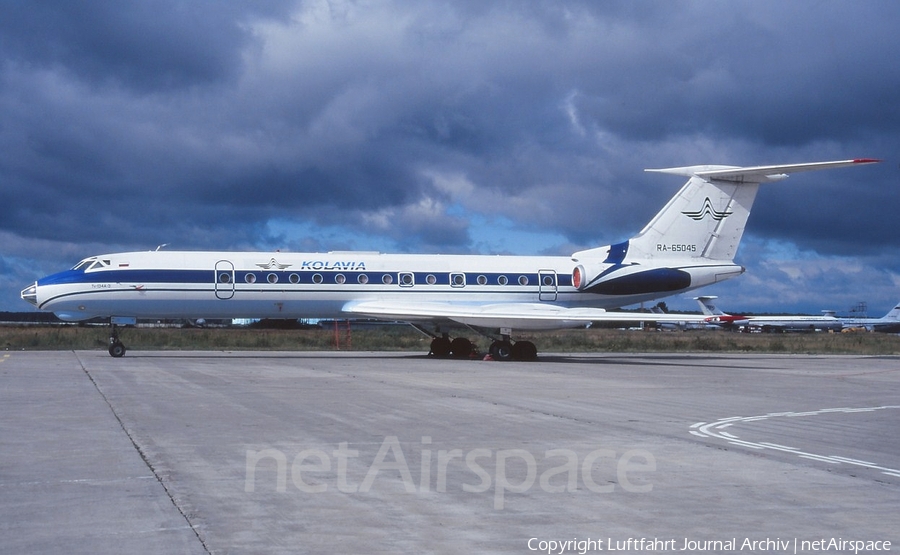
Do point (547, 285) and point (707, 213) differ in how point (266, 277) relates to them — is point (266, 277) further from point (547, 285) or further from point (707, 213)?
point (707, 213)

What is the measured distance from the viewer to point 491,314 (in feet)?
92.7

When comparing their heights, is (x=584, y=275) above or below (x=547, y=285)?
above

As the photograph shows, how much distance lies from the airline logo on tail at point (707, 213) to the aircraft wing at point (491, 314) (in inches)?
219

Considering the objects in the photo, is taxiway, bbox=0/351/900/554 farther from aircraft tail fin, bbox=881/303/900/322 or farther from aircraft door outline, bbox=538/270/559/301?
aircraft tail fin, bbox=881/303/900/322

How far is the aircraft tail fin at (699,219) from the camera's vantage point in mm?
31422

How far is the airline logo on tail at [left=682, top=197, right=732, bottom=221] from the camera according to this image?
3144 cm

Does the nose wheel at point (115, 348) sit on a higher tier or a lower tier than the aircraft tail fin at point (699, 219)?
lower

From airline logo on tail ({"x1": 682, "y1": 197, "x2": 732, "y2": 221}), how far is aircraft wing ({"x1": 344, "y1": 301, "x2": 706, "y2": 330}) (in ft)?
18.3

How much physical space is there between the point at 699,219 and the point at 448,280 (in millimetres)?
8836

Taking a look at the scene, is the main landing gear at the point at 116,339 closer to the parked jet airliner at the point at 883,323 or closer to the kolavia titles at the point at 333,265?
the kolavia titles at the point at 333,265

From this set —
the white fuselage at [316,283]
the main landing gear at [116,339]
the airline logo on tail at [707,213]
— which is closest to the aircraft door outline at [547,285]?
the white fuselage at [316,283]

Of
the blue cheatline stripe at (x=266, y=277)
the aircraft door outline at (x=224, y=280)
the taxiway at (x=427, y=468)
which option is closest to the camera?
the taxiway at (x=427, y=468)

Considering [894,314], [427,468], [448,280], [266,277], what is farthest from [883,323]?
[427,468]

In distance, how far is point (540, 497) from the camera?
7359 millimetres
